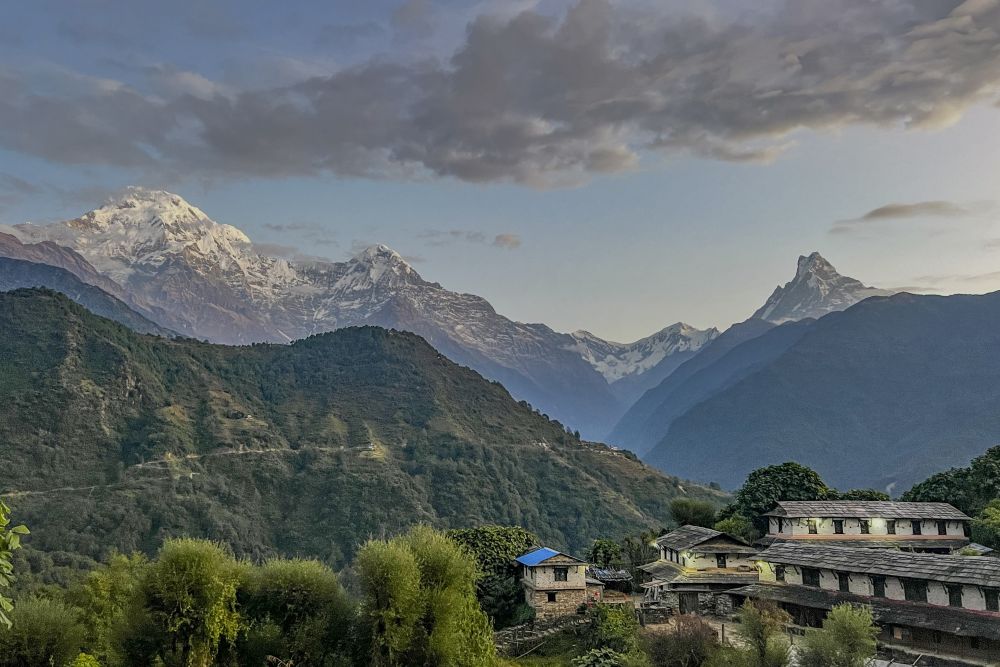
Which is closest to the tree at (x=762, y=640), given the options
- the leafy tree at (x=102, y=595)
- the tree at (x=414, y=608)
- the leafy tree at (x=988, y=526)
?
the tree at (x=414, y=608)

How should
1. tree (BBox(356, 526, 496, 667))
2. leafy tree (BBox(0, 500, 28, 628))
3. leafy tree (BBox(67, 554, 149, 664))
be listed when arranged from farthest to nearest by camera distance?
leafy tree (BBox(67, 554, 149, 664)) → tree (BBox(356, 526, 496, 667)) → leafy tree (BBox(0, 500, 28, 628))

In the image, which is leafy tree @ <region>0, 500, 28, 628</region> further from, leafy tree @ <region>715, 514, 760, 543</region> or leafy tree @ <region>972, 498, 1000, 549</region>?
leafy tree @ <region>972, 498, 1000, 549</region>

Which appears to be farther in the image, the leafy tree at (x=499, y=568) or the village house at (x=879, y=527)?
the village house at (x=879, y=527)

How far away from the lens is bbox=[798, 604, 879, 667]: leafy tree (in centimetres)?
2969

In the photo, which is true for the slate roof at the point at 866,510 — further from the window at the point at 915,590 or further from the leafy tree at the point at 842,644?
the leafy tree at the point at 842,644

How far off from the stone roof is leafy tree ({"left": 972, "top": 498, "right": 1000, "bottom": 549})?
1791 cm

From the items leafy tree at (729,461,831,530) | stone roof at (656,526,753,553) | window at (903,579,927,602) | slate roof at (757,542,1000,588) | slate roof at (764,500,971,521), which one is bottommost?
window at (903,579,927,602)

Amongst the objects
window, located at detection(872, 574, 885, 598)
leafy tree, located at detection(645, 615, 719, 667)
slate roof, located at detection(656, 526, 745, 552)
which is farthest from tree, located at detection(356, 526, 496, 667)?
slate roof, located at detection(656, 526, 745, 552)

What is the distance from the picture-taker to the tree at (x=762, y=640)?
30.6m

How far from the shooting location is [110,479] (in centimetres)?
11994

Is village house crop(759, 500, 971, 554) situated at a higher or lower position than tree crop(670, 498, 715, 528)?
lower

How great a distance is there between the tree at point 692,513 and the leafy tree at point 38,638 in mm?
53120

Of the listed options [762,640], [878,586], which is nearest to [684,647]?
[762,640]

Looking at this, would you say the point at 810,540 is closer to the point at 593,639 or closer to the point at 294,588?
the point at 593,639
